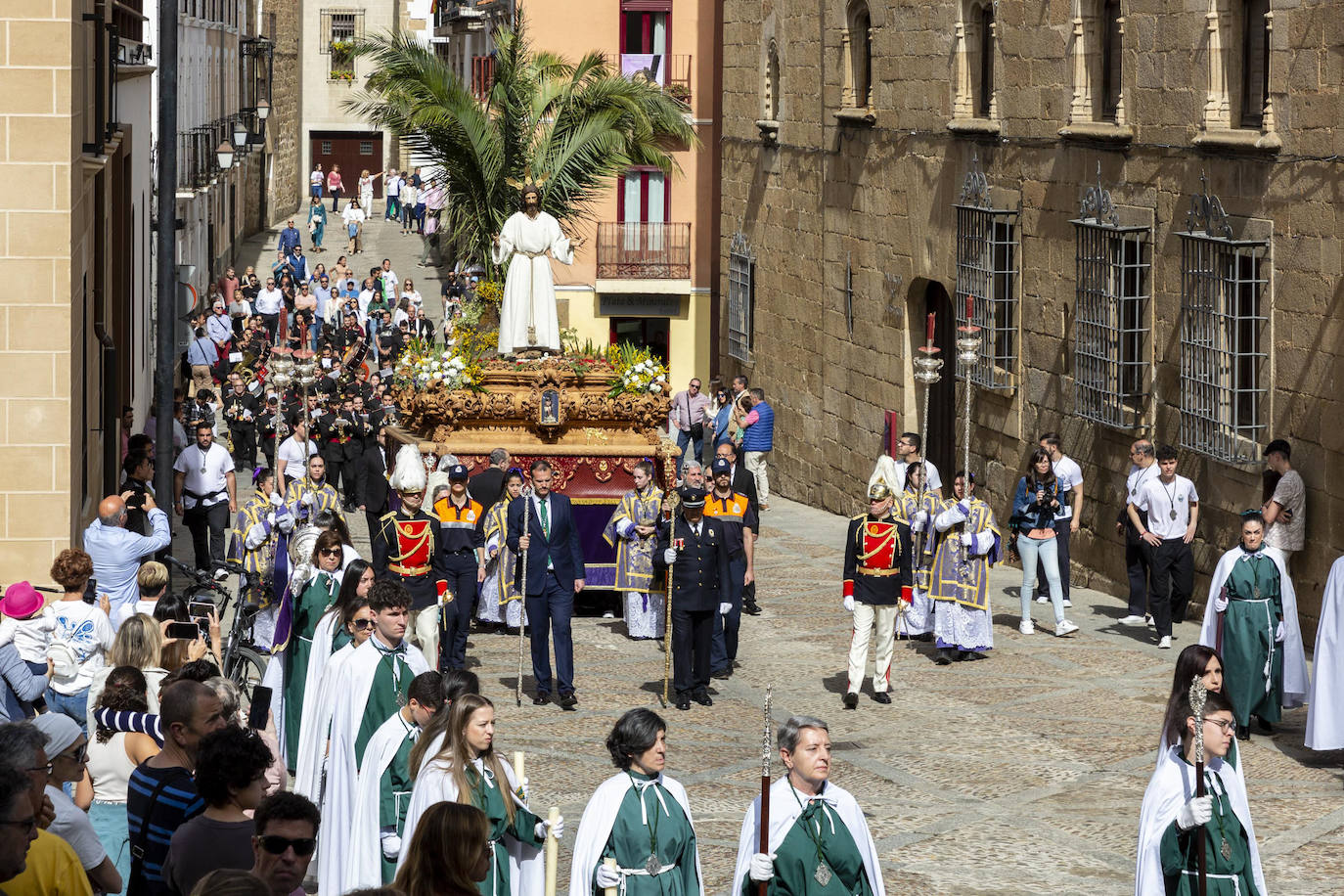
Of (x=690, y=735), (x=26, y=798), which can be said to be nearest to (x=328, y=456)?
(x=690, y=735)

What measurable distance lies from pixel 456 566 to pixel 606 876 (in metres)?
7.68

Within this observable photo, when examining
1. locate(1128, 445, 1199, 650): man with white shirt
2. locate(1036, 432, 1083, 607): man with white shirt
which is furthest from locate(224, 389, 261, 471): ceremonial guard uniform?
locate(1128, 445, 1199, 650): man with white shirt

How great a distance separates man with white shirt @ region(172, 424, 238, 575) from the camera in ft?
66.2

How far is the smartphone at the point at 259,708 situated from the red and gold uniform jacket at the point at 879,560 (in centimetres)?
681

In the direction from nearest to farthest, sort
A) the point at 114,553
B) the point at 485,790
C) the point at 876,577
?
1. the point at 485,790
2. the point at 114,553
3. the point at 876,577

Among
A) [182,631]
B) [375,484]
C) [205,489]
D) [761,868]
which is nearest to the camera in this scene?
[761,868]

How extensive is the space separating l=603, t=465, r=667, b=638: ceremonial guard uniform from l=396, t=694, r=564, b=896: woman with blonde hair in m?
8.25

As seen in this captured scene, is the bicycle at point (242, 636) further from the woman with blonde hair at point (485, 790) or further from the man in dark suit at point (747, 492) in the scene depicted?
the woman with blonde hair at point (485, 790)

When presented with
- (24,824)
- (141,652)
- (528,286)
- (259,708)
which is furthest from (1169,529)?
(24,824)

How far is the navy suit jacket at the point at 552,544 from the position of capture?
48.8ft

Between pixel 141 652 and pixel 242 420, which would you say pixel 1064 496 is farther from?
pixel 242 420

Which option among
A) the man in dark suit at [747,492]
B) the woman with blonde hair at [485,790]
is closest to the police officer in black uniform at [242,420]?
the man in dark suit at [747,492]

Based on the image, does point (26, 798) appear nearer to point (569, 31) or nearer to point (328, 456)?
point (328, 456)

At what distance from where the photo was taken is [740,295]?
31906 millimetres
